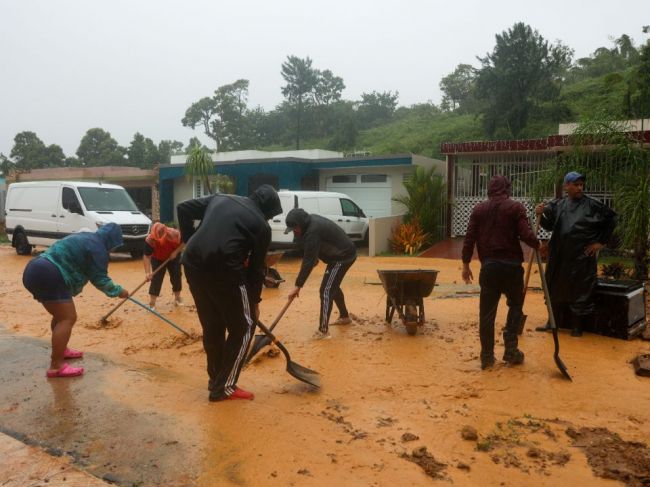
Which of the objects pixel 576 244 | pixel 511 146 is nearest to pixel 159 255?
pixel 576 244

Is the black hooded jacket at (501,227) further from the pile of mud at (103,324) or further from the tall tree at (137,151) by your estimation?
the tall tree at (137,151)

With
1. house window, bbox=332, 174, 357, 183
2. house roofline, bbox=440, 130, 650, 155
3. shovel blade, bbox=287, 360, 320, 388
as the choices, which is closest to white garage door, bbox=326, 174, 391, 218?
house window, bbox=332, 174, 357, 183

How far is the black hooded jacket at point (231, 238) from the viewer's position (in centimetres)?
438

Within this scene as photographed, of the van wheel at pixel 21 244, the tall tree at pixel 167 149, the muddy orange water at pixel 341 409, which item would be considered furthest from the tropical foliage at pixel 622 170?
the tall tree at pixel 167 149

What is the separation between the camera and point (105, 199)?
15633 millimetres

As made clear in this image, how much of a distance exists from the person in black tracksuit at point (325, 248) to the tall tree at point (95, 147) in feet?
166

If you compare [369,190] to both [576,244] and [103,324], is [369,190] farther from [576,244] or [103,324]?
[576,244]

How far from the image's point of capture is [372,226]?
1569 cm

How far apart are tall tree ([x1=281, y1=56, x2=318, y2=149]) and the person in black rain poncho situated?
51567mm

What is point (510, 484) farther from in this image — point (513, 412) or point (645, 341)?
point (645, 341)

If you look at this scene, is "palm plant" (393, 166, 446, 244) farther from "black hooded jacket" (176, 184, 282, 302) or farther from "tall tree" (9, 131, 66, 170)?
"tall tree" (9, 131, 66, 170)

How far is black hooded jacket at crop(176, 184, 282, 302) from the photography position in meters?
4.38

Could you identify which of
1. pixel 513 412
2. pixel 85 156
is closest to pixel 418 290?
pixel 513 412

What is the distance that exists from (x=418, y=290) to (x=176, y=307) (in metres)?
3.89
